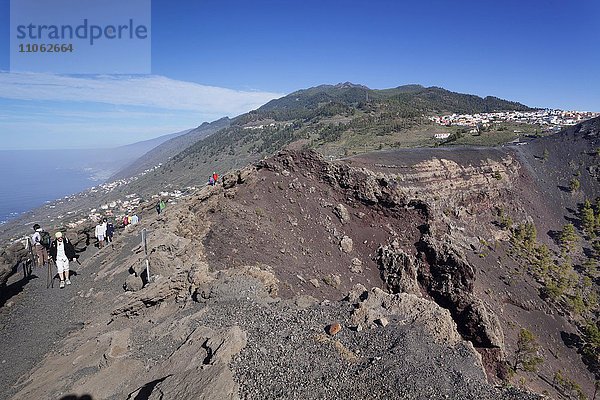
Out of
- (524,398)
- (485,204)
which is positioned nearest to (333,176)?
(524,398)

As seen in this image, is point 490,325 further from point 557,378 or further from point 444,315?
point 444,315

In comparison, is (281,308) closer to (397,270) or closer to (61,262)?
(61,262)

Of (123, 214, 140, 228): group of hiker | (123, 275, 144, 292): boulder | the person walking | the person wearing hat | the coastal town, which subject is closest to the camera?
(123, 275, 144, 292): boulder

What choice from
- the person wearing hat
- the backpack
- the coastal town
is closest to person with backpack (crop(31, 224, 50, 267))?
the backpack

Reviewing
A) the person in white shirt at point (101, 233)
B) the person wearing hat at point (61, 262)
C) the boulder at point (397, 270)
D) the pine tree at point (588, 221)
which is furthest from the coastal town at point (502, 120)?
the person wearing hat at point (61, 262)

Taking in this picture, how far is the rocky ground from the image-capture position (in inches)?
333

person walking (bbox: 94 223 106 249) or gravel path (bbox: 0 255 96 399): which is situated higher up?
person walking (bbox: 94 223 106 249)

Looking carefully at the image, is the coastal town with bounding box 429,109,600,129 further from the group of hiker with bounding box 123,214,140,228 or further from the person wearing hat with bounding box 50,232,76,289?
the person wearing hat with bounding box 50,232,76,289

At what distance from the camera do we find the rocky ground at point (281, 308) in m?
8.46

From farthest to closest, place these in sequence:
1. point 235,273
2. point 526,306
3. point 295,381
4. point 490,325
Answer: point 526,306, point 490,325, point 235,273, point 295,381

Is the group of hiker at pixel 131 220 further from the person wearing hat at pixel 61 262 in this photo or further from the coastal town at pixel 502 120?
the coastal town at pixel 502 120

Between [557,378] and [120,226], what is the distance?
30538 mm

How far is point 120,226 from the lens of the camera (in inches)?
998

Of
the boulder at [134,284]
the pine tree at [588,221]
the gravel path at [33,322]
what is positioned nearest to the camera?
the gravel path at [33,322]
